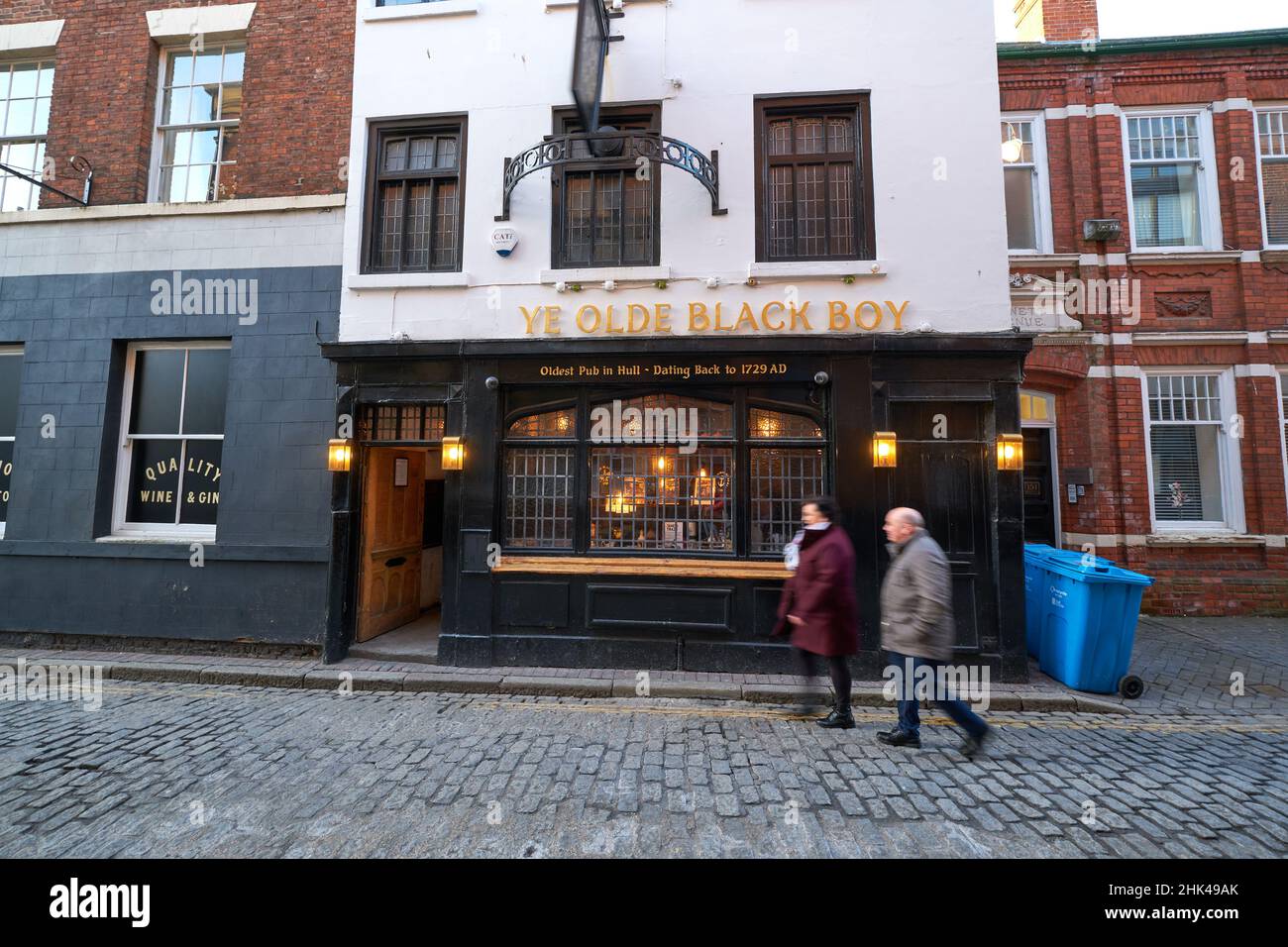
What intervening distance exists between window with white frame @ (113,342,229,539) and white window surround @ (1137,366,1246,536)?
47.4 ft

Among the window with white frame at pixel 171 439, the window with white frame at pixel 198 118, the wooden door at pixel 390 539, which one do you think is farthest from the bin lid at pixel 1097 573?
the window with white frame at pixel 198 118

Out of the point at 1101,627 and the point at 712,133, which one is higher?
the point at 712,133

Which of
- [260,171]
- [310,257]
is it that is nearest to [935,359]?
[310,257]

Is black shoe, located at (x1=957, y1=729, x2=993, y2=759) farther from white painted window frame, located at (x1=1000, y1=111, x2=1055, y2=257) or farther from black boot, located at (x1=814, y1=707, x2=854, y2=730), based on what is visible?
white painted window frame, located at (x1=1000, y1=111, x2=1055, y2=257)

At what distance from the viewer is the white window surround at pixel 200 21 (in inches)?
313

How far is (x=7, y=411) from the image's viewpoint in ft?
26.7

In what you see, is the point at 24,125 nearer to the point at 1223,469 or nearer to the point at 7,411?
the point at 7,411

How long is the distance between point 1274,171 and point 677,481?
12.1m

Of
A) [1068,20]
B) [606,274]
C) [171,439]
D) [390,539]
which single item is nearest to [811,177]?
[606,274]

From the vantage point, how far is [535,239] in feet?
23.3

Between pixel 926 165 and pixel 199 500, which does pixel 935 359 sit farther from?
pixel 199 500

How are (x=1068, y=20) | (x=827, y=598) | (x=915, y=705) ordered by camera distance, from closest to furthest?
1. (x=915, y=705)
2. (x=827, y=598)
3. (x=1068, y=20)

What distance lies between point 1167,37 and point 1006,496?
382 inches

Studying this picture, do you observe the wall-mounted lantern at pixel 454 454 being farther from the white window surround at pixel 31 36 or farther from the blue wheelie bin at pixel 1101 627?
the white window surround at pixel 31 36
